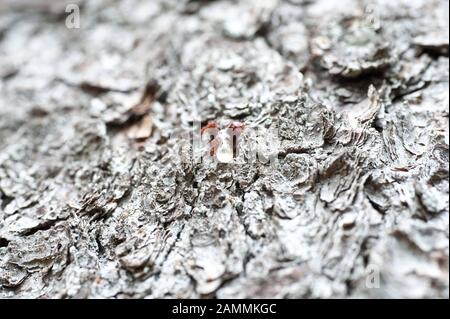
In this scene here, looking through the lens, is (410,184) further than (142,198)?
No

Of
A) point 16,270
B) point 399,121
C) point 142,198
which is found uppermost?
point 399,121

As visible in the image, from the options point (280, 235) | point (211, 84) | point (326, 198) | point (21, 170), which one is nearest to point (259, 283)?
point (280, 235)

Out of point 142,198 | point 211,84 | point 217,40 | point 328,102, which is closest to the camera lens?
point 142,198

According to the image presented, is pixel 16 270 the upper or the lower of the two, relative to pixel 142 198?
lower

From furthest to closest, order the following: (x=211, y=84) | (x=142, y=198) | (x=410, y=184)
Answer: (x=211, y=84)
(x=142, y=198)
(x=410, y=184)

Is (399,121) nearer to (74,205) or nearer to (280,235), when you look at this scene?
(280,235)

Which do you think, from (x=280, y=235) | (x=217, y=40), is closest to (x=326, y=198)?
(x=280, y=235)

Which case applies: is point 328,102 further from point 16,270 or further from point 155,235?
point 16,270
